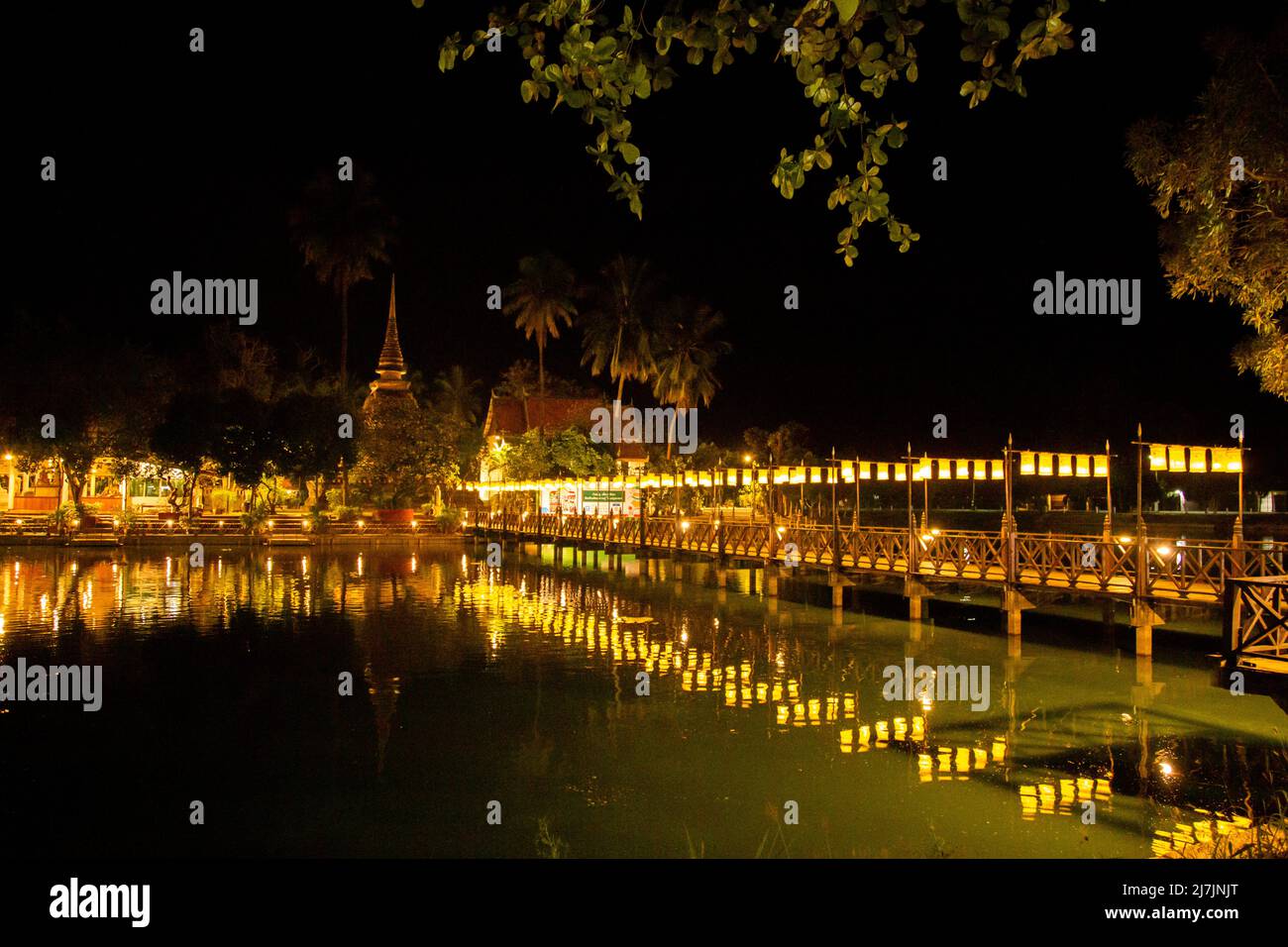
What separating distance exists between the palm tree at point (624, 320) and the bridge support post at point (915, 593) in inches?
1612

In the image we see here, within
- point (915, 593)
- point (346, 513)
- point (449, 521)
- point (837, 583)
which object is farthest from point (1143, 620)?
point (346, 513)

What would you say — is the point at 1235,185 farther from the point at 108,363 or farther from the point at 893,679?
the point at 108,363

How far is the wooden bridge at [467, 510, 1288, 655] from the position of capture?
58.4 ft

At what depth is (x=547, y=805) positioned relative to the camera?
1148cm

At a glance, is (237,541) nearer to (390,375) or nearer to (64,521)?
(64,521)

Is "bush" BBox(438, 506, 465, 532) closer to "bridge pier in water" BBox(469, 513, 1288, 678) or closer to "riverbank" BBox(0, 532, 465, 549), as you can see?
"riverbank" BBox(0, 532, 465, 549)

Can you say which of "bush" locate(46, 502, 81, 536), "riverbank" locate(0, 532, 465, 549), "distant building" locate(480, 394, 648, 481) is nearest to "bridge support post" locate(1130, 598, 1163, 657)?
"riverbank" locate(0, 532, 465, 549)

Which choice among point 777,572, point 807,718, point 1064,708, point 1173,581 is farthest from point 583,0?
point 777,572

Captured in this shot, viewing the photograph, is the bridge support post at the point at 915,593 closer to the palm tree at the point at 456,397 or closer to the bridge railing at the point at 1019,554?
the bridge railing at the point at 1019,554

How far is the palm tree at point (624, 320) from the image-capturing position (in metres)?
64.8

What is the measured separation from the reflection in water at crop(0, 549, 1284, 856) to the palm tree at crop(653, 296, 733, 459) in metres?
37.9

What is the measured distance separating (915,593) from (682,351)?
1653 inches

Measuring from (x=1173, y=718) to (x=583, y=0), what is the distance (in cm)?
1477

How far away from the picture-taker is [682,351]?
65.1 meters
